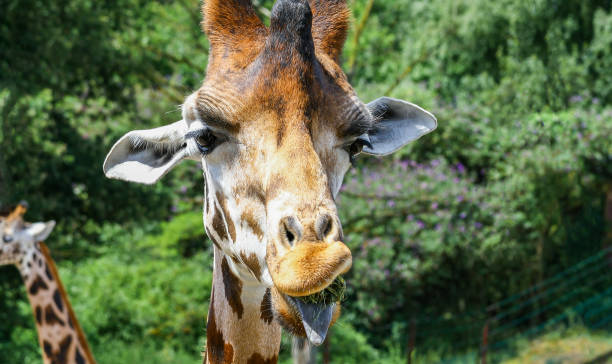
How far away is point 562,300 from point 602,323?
63cm

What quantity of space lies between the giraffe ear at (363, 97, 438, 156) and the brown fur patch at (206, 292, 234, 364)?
85cm

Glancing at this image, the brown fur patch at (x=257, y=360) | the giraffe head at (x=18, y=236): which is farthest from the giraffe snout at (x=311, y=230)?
the giraffe head at (x=18, y=236)

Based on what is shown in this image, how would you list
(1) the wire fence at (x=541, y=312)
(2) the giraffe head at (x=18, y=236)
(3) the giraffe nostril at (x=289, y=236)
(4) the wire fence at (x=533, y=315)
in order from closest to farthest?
(3) the giraffe nostril at (x=289, y=236)
(2) the giraffe head at (x=18, y=236)
(4) the wire fence at (x=533, y=315)
(1) the wire fence at (x=541, y=312)

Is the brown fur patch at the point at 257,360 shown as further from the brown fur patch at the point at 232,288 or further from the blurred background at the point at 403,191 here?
the blurred background at the point at 403,191

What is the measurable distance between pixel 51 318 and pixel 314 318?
3.21 metres

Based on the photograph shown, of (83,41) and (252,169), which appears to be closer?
(252,169)

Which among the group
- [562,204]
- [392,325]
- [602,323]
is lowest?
[602,323]

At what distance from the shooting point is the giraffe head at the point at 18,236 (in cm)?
516

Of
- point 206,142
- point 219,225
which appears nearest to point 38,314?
point 219,225

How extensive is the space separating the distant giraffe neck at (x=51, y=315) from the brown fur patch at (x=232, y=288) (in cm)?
220

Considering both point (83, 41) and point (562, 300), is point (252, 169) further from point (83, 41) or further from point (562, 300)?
point (562, 300)

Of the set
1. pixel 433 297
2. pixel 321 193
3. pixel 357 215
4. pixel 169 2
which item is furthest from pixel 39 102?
pixel 433 297

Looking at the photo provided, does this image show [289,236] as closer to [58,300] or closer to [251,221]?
[251,221]

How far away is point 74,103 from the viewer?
322 inches
